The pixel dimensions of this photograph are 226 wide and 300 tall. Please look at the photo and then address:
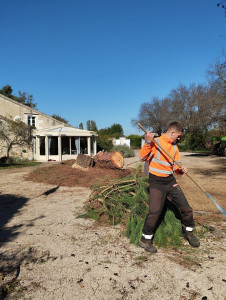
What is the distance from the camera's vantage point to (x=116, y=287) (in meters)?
2.54

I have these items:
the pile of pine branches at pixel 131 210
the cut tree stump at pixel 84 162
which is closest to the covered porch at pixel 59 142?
the cut tree stump at pixel 84 162

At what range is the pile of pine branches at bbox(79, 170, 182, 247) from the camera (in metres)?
3.62

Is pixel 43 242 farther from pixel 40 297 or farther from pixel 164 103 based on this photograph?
pixel 164 103

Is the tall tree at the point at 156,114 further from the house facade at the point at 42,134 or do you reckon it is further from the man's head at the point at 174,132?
the man's head at the point at 174,132

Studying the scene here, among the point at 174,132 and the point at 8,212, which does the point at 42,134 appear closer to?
the point at 8,212

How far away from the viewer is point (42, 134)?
18.7 m

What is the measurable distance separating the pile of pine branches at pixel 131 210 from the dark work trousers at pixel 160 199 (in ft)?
0.98

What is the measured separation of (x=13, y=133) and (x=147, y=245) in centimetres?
1880

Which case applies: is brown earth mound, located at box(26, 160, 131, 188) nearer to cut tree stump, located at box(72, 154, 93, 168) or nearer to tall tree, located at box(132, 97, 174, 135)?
cut tree stump, located at box(72, 154, 93, 168)

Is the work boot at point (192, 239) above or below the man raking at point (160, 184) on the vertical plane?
below

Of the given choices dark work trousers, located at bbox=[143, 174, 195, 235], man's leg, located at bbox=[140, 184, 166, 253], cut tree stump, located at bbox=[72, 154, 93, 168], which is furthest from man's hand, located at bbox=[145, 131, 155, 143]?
cut tree stump, located at bbox=[72, 154, 93, 168]

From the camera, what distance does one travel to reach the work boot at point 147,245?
329cm

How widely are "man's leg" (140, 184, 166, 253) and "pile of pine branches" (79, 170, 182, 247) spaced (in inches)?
8.9

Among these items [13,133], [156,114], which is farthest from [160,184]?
[156,114]
